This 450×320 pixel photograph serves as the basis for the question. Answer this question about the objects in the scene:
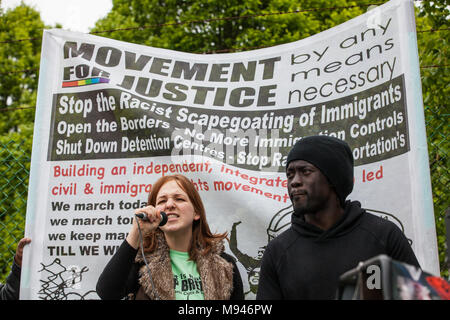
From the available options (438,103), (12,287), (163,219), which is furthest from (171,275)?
(438,103)

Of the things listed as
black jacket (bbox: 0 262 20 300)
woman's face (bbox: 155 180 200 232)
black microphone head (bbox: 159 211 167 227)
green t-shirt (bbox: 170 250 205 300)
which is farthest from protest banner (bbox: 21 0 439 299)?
black microphone head (bbox: 159 211 167 227)

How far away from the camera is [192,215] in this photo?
3301mm

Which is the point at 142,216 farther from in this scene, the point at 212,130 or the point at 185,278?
the point at 212,130

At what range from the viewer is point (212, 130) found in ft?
12.0

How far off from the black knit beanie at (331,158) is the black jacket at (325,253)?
0.40 ft

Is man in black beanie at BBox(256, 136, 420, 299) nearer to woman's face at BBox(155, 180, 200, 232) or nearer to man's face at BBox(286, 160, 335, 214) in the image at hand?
man's face at BBox(286, 160, 335, 214)

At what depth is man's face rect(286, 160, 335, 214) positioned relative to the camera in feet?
8.71

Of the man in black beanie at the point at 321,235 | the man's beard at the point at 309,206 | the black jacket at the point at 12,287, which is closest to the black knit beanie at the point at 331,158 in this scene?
the man in black beanie at the point at 321,235

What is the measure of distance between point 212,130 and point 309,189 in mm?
1174

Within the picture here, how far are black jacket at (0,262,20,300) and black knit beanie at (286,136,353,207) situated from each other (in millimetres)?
2138

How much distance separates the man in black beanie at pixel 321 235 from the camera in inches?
97.9
